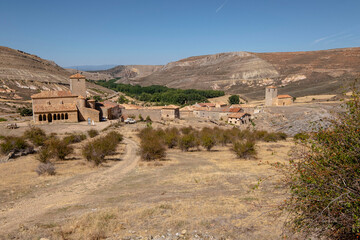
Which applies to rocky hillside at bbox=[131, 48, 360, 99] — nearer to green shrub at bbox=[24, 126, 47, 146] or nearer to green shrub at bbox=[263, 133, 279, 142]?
green shrub at bbox=[263, 133, 279, 142]

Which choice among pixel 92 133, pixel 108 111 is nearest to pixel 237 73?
pixel 108 111

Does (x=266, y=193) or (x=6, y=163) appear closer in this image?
(x=266, y=193)

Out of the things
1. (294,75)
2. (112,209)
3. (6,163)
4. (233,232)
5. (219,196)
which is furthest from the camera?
(294,75)

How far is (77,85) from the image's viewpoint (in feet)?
133

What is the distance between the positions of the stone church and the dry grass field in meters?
18.2

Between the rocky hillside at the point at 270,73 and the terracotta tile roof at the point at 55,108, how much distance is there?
73.7m

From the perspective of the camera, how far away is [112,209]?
32.4 ft

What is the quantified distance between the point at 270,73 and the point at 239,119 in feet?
294

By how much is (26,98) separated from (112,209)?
196 feet

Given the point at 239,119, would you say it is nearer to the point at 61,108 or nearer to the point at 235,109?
the point at 235,109

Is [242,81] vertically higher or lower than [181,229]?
higher

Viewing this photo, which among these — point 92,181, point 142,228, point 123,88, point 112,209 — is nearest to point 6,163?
point 92,181

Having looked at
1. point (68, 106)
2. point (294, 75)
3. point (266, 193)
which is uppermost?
point (294, 75)

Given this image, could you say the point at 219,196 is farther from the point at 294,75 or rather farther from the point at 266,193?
the point at 294,75
